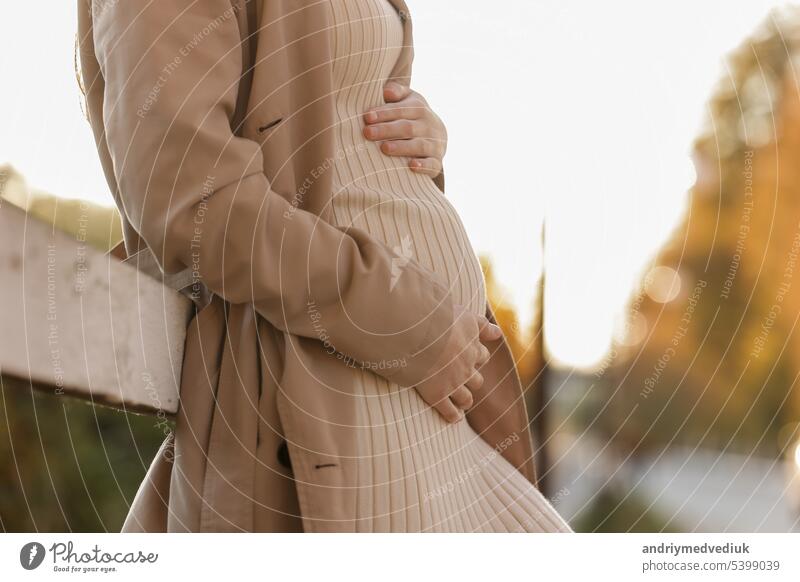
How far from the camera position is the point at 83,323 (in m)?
0.39

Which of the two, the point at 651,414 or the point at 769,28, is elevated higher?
the point at 769,28

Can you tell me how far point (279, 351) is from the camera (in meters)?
0.44

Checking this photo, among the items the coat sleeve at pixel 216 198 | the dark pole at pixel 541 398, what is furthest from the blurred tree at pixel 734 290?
the coat sleeve at pixel 216 198

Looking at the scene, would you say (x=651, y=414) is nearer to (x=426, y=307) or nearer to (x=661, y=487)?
(x=661, y=487)

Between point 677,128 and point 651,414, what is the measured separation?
2.13 ft

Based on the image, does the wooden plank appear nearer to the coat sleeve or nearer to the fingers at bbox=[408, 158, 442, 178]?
the coat sleeve

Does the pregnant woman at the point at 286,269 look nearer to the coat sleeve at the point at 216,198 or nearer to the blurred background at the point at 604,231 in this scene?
the coat sleeve at the point at 216,198

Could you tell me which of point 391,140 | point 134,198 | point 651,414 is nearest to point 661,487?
point 651,414

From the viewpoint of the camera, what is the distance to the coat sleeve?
0.40 m

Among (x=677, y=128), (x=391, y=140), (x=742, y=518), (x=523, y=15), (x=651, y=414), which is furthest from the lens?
(x=742, y=518)

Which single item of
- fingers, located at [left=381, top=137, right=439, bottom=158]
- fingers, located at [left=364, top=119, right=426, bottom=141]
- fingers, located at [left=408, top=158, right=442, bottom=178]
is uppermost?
fingers, located at [left=364, top=119, right=426, bottom=141]

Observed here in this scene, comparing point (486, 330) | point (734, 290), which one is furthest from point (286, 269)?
point (734, 290)

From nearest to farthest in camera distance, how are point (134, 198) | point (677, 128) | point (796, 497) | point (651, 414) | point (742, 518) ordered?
point (134, 198) → point (677, 128) → point (796, 497) → point (651, 414) → point (742, 518)

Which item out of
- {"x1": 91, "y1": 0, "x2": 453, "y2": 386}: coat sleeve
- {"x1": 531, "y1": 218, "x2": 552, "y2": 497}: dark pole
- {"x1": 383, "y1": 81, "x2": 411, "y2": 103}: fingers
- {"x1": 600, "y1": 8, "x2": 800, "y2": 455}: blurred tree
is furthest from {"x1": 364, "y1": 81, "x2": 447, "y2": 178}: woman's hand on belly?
{"x1": 600, "y1": 8, "x2": 800, "y2": 455}: blurred tree
